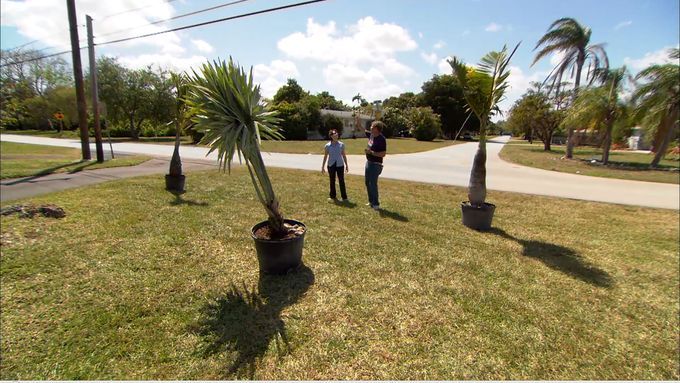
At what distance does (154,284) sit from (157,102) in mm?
37169

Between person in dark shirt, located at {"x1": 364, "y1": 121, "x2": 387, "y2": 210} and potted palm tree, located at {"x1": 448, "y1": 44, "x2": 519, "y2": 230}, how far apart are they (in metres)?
1.76

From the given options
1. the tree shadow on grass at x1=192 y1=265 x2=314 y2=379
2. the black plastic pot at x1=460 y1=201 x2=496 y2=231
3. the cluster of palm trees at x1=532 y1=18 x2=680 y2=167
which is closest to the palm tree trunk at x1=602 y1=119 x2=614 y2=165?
the cluster of palm trees at x1=532 y1=18 x2=680 y2=167

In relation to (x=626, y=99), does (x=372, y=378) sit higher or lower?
lower

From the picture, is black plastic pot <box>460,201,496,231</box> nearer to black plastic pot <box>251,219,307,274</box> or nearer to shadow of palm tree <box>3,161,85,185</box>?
black plastic pot <box>251,219,307,274</box>

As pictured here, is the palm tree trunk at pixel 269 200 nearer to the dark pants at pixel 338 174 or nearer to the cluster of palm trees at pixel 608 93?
the dark pants at pixel 338 174

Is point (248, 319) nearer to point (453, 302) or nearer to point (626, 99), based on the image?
point (453, 302)

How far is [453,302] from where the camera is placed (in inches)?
134

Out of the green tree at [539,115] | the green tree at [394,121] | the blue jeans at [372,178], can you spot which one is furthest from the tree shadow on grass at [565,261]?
the green tree at [394,121]

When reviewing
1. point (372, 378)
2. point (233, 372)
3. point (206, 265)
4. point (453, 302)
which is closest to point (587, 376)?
point (453, 302)

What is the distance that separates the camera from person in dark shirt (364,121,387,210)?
6.54 meters

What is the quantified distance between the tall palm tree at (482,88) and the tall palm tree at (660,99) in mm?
16039

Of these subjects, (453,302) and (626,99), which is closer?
(453,302)

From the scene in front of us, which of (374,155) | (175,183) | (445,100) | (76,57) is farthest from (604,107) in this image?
(445,100)

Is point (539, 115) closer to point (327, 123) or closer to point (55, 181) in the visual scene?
point (327, 123)
